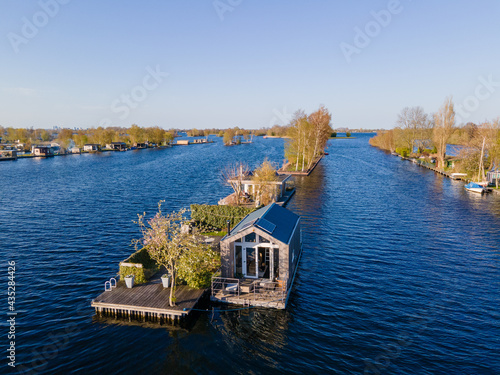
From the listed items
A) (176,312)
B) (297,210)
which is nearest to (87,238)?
(176,312)

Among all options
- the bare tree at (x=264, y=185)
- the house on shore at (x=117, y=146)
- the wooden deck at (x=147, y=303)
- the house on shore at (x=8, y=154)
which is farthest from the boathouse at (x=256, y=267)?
the house on shore at (x=117, y=146)

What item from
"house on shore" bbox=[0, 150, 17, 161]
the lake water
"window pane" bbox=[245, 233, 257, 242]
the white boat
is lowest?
the lake water

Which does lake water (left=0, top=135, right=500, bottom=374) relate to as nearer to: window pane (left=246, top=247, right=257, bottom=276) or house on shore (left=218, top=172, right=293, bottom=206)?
window pane (left=246, top=247, right=257, bottom=276)

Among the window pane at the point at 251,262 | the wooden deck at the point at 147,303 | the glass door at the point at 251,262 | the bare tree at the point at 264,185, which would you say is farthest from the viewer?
the bare tree at the point at 264,185

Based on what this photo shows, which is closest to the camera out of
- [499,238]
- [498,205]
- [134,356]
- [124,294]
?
[134,356]

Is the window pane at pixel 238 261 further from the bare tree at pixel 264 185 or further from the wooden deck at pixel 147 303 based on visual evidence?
the bare tree at pixel 264 185

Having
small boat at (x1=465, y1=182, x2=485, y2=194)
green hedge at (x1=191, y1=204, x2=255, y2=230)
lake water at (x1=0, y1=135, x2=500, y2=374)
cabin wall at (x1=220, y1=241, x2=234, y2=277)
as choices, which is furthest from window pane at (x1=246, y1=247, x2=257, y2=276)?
small boat at (x1=465, y1=182, x2=485, y2=194)

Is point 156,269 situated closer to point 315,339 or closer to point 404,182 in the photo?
point 315,339
